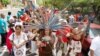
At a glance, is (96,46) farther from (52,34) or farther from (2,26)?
(2,26)

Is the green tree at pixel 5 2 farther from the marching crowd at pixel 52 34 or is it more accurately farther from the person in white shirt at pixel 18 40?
the person in white shirt at pixel 18 40

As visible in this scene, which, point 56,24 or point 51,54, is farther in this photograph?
point 56,24

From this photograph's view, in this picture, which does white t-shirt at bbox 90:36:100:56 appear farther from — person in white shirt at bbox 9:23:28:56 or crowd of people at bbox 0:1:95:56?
person in white shirt at bbox 9:23:28:56

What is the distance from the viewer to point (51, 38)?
9.08 m

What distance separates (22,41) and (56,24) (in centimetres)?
105

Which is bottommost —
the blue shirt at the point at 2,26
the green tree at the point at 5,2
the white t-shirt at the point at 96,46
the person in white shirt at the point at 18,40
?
the green tree at the point at 5,2

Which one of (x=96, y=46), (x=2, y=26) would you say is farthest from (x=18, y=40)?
(x=2, y=26)

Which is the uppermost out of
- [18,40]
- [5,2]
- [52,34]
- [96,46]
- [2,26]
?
[96,46]

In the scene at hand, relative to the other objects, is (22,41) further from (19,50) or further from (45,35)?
(45,35)

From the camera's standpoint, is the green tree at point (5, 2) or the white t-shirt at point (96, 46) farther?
the green tree at point (5, 2)

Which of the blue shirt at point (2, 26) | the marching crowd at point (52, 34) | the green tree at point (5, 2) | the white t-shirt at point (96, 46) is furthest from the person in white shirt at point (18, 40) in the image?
the green tree at point (5, 2)

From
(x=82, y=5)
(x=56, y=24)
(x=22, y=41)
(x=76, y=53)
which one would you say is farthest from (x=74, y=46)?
(x=82, y=5)

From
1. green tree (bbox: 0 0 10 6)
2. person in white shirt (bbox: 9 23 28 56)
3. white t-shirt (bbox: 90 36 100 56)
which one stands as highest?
white t-shirt (bbox: 90 36 100 56)

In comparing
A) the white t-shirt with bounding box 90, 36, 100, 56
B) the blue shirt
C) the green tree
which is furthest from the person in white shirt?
the green tree
